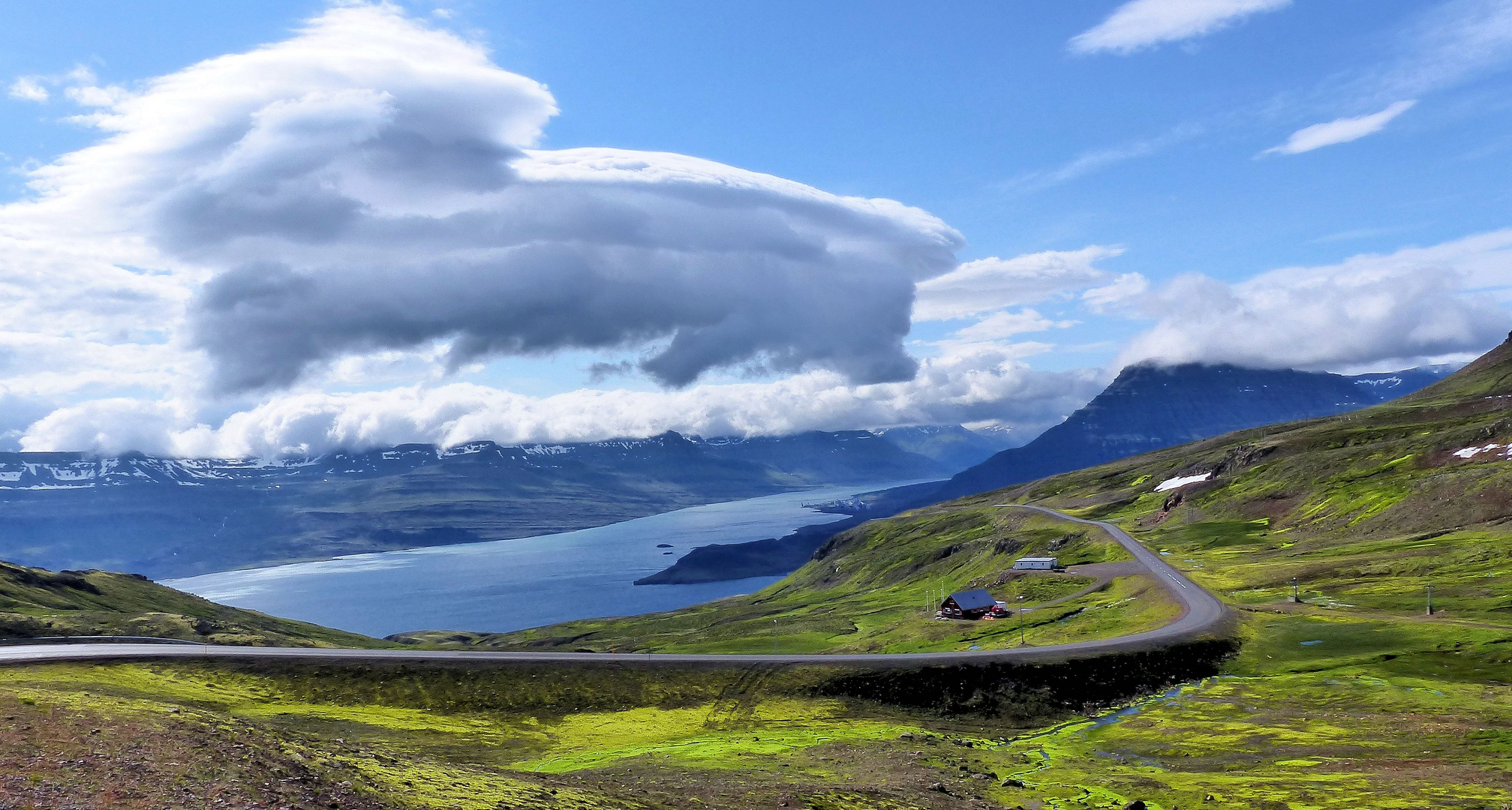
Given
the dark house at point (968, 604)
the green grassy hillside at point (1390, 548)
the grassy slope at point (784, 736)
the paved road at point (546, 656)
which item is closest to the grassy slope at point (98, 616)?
the paved road at point (546, 656)

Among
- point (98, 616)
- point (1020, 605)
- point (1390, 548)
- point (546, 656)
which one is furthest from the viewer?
point (1390, 548)

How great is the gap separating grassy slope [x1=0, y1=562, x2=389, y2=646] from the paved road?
597 inches

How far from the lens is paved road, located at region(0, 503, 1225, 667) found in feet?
294

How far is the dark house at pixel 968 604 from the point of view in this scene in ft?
449

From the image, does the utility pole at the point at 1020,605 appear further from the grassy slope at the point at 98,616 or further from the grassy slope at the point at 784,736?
the grassy slope at the point at 98,616

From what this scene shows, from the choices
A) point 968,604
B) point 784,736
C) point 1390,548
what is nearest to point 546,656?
point 784,736

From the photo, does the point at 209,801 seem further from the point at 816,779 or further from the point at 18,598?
the point at 18,598

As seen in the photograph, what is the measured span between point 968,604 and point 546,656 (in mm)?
71385

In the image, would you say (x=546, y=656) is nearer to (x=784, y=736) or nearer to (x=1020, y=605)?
(x=784, y=736)

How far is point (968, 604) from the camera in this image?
453 feet

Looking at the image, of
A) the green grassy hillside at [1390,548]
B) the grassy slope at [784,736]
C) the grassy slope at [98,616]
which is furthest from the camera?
the grassy slope at [98,616]

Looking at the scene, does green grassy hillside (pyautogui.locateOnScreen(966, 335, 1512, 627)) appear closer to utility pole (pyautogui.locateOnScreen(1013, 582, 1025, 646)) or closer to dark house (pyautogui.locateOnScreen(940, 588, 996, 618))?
utility pole (pyautogui.locateOnScreen(1013, 582, 1025, 646))

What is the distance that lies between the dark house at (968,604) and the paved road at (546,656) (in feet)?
117

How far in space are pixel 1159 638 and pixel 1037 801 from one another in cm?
5521
